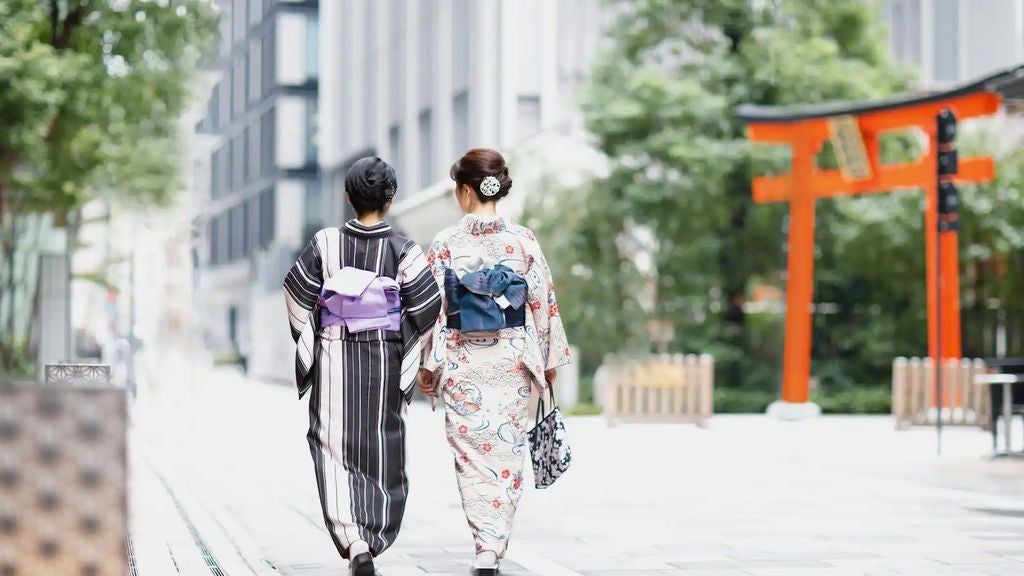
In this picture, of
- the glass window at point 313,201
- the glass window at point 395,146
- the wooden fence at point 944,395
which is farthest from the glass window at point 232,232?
the wooden fence at point 944,395

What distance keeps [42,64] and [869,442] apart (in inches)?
445

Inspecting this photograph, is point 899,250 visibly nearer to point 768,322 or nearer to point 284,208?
point 768,322

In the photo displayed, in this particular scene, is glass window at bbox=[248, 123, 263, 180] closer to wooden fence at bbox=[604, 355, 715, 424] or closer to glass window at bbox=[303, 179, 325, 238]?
glass window at bbox=[303, 179, 325, 238]

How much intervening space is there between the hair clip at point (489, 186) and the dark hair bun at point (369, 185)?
0.44 metres

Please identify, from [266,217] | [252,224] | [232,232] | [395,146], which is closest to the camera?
[395,146]

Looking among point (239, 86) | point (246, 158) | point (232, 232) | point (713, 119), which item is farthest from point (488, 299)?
point (232, 232)

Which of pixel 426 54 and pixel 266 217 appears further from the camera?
pixel 266 217

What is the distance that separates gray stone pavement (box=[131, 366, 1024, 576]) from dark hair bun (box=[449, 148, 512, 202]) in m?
1.79

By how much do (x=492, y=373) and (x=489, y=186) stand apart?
0.86 metres

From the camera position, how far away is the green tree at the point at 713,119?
2677cm

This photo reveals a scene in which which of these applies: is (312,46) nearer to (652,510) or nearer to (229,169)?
(229,169)

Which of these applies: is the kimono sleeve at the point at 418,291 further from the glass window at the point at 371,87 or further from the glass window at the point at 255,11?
the glass window at the point at 255,11

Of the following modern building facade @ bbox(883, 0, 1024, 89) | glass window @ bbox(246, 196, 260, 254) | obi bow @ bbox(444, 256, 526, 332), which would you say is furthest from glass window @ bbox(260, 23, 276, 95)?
obi bow @ bbox(444, 256, 526, 332)

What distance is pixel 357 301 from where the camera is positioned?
731 cm
